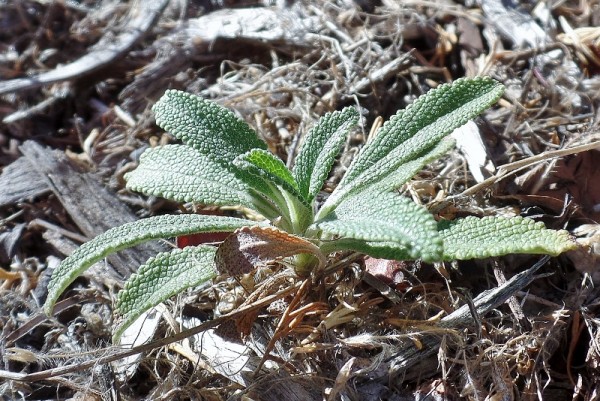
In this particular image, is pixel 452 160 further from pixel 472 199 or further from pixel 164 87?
pixel 164 87

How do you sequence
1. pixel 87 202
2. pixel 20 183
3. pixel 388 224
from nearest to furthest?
pixel 388 224, pixel 87 202, pixel 20 183

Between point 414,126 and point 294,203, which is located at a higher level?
point 414,126

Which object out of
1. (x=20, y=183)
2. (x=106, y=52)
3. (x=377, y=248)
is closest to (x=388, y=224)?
(x=377, y=248)

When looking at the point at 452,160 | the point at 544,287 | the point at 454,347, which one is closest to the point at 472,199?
the point at 452,160

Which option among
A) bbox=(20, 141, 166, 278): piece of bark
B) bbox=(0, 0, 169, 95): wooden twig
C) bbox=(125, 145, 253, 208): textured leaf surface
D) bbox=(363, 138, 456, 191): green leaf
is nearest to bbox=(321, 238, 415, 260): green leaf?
bbox=(363, 138, 456, 191): green leaf

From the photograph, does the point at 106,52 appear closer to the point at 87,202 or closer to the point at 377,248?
the point at 87,202

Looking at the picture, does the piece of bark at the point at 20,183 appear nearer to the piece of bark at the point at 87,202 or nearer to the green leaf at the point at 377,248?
the piece of bark at the point at 87,202

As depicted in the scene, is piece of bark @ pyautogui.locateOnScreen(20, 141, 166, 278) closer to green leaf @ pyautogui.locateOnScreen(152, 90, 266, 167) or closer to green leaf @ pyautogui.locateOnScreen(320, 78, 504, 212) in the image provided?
green leaf @ pyautogui.locateOnScreen(152, 90, 266, 167)
